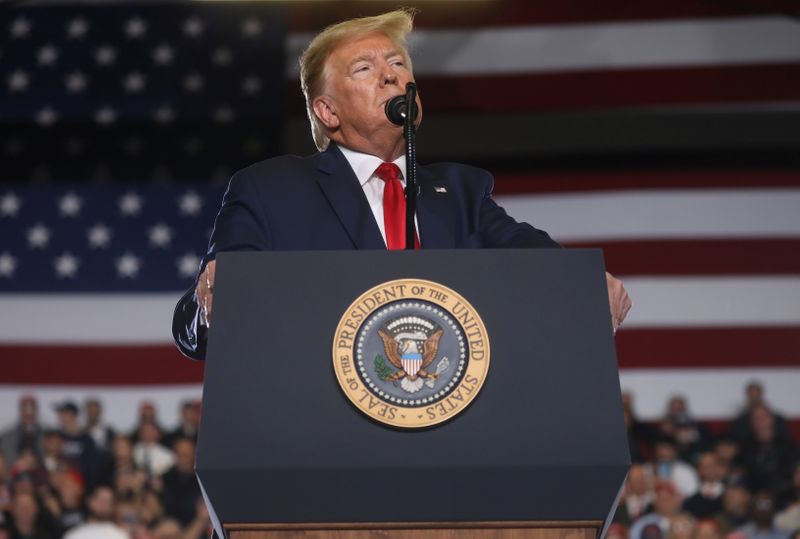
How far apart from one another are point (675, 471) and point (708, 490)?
0.73ft

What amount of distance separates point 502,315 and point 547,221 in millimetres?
6779

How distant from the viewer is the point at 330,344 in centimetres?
122

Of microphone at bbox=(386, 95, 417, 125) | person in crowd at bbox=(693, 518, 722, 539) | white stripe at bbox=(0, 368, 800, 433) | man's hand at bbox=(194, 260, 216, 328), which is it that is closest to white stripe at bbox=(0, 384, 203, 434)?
white stripe at bbox=(0, 368, 800, 433)

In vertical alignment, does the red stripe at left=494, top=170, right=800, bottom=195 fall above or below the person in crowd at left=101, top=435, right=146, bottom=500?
above

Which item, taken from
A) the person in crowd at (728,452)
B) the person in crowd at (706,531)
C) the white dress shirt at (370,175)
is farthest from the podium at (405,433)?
the person in crowd at (728,452)

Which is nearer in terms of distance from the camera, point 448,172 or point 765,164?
point 448,172

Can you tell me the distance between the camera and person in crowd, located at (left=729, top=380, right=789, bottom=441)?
716 cm

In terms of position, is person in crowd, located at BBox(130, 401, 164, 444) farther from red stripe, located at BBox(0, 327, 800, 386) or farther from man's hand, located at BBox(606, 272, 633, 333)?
man's hand, located at BBox(606, 272, 633, 333)

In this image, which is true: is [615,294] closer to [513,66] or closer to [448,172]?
[448,172]

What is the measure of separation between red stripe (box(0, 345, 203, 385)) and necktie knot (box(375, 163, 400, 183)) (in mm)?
6339

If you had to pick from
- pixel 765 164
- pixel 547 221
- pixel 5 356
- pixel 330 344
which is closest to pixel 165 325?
pixel 5 356

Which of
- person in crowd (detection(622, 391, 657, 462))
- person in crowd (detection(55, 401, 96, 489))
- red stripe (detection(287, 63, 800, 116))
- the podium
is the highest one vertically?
red stripe (detection(287, 63, 800, 116))

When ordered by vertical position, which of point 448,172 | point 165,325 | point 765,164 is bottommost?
point 165,325

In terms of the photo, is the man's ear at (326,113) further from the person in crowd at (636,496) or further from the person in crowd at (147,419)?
the person in crowd at (147,419)
